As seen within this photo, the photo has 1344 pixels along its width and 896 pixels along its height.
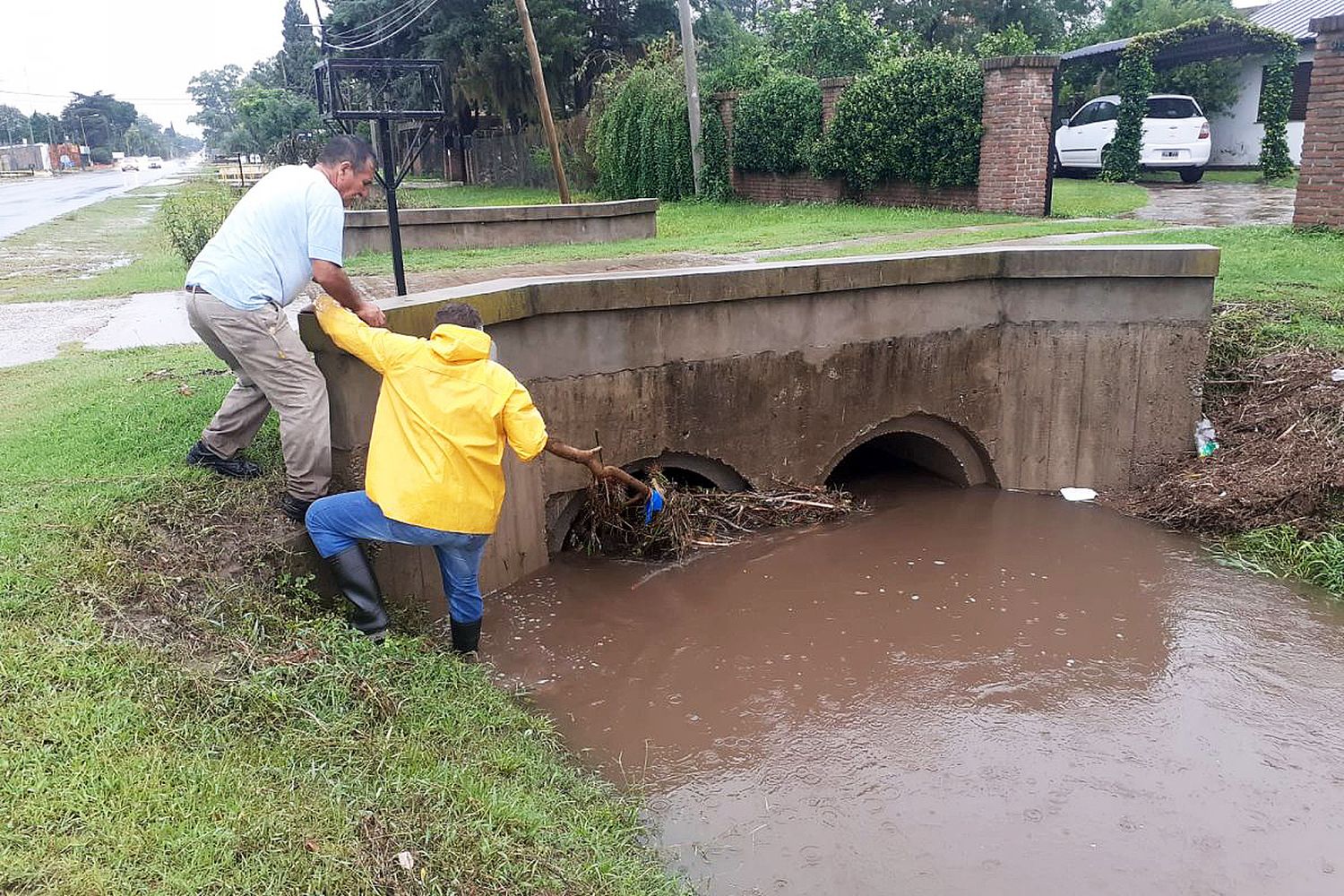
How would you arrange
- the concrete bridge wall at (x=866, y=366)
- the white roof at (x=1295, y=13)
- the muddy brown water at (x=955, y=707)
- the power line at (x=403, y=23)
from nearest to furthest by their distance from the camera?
the muddy brown water at (x=955, y=707) → the concrete bridge wall at (x=866, y=366) → the white roof at (x=1295, y=13) → the power line at (x=403, y=23)

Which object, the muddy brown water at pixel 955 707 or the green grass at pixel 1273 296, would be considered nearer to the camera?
the muddy brown water at pixel 955 707

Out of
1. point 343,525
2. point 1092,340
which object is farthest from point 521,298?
point 1092,340

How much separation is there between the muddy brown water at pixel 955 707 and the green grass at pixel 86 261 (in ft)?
33.4

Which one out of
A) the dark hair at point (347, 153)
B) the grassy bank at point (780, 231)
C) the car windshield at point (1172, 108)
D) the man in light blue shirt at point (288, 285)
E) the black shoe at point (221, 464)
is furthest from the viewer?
the car windshield at point (1172, 108)

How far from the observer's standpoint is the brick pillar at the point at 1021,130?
14.8 metres

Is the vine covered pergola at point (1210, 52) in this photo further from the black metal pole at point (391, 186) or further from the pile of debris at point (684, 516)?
the black metal pole at point (391, 186)

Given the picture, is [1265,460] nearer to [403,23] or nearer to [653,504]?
[653,504]

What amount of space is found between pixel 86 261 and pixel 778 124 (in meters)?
12.5

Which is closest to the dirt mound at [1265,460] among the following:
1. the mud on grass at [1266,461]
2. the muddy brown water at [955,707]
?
the mud on grass at [1266,461]

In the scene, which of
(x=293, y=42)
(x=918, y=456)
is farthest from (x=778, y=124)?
(x=293, y=42)

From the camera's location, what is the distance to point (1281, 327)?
876 cm

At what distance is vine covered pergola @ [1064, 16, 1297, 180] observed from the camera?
21.1m

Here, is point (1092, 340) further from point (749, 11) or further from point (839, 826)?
point (749, 11)

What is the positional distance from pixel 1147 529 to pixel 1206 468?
0.75 meters
